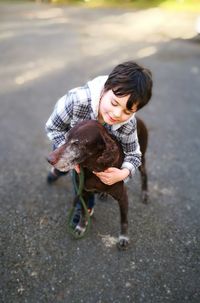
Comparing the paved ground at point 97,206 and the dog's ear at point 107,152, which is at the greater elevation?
the dog's ear at point 107,152

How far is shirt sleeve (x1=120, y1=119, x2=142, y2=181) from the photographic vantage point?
85.3 inches

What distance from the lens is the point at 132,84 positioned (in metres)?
1.85

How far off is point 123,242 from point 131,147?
85cm

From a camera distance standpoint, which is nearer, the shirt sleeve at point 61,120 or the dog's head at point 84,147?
the dog's head at point 84,147

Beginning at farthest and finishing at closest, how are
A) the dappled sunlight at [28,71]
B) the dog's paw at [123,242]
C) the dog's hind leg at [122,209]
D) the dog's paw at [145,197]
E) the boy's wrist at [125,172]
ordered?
the dappled sunlight at [28,71] → the dog's paw at [145,197] → the dog's paw at [123,242] → the dog's hind leg at [122,209] → the boy's wrist at [125,172]

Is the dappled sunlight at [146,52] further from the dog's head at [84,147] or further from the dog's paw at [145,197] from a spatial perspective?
the dog's head at [84,147]

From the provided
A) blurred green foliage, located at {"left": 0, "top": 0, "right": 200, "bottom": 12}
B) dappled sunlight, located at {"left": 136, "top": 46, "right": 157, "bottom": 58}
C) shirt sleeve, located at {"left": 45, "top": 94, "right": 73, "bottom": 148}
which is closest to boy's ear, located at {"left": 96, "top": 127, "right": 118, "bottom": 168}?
shirt sleeve, located at {"left": 45, "top": 94, "right": 73, "bottom": 148}

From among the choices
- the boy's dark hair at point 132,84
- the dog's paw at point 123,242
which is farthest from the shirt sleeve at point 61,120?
the dog's paw at point 123,242

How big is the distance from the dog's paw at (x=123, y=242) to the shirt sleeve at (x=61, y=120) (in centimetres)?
97

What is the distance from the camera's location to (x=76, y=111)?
212 centimetres

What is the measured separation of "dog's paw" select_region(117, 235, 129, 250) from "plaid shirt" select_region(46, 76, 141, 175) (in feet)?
2.25

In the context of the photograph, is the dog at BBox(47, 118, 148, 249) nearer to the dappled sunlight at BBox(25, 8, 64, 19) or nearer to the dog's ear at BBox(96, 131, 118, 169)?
the dog's ear at BBox(96, 131, 118, 169)

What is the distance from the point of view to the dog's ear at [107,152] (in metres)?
1.88

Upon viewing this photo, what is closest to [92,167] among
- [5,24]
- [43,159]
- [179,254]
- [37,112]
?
[179,254]
